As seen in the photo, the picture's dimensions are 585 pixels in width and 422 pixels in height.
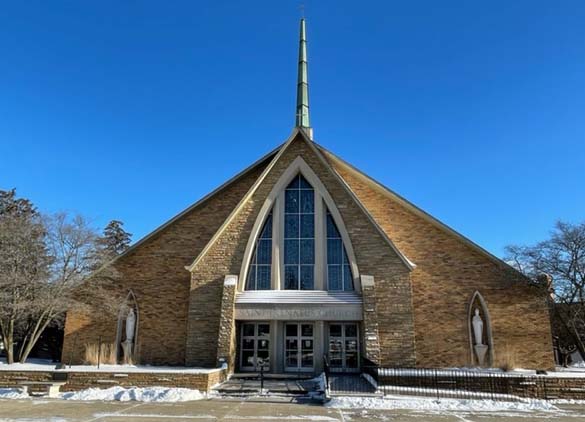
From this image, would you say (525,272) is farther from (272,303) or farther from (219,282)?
(219,282)

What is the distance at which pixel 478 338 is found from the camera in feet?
64.0

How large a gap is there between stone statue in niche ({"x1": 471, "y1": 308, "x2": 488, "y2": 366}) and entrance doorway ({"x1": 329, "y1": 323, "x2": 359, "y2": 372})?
16.7 ft

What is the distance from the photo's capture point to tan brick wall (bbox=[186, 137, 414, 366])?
723 inches

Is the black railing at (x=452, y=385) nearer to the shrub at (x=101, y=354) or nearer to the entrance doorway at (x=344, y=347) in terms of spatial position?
the entrance doorway at (x=344, y=347)

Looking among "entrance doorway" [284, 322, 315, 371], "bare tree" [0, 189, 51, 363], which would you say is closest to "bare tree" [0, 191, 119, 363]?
"bare tree" [0, 189, 51, 363]

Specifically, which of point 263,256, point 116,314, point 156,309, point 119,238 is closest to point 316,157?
point 263,256

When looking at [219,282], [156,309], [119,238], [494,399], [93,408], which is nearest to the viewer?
[93,408]

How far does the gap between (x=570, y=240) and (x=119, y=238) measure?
38.1m

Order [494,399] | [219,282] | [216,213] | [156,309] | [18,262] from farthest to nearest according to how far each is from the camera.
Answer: [216,213], [156,309], [219,282], [18,262], [494,399]

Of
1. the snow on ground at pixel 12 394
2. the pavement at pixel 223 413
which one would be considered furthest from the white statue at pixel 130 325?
the pavement at pixel 223 413

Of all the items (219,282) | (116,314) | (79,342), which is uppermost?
(219,282)

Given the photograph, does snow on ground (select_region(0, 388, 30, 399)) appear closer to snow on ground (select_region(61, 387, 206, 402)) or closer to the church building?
snow on ground (select_region(61, 387, 206, 402))

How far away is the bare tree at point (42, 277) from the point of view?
59.9 feet

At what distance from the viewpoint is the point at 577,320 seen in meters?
19.5
